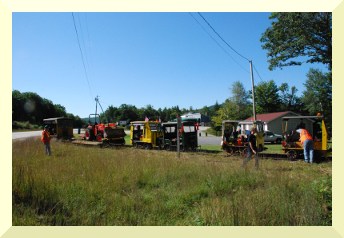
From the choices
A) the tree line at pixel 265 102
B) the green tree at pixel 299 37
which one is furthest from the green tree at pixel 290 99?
the green tree at pixel 299 37

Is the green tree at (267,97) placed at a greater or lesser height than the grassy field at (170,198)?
greater

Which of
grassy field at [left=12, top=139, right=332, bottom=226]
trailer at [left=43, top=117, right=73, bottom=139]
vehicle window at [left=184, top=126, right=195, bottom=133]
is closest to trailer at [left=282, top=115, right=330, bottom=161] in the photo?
vehicle window at [left=184, top=126, right=195, bottom=133]

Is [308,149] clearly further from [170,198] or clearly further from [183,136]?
[170,198]

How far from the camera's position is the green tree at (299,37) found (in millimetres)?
17031

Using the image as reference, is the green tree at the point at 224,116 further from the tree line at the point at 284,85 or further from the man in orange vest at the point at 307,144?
the man in orange vest at the point at 307,144

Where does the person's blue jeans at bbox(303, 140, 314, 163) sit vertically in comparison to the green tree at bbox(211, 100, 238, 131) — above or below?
below

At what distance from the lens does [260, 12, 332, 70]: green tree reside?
1703cm

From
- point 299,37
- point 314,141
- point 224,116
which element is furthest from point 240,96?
point 314,141

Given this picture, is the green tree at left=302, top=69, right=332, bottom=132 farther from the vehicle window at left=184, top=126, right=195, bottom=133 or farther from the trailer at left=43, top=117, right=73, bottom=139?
the trailer at left=43, top=117, right=73, bottom=139

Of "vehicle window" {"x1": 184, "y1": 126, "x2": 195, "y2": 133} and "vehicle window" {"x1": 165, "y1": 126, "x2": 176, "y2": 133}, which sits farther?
"vehicle window" {"x1": 165, "y1": 126, "x2": 176, "y2": 133}

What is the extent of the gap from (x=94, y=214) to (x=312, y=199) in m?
3.99

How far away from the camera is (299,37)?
1975 cm
